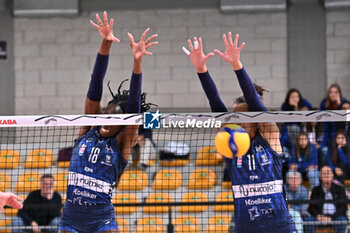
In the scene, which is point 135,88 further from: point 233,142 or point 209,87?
point 233,142

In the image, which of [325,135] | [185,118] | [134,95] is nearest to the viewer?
[134,95]

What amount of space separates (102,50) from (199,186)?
4855mm

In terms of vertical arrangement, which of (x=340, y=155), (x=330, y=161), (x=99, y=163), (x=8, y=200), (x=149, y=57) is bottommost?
(x=330, y=161)

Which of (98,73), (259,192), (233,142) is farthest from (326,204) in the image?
(98,73)

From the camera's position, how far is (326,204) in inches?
332

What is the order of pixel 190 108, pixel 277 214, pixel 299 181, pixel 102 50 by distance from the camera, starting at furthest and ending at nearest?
pixel 190 108 → pixel 299 181 → pixel 102 50 → pixel 277 214

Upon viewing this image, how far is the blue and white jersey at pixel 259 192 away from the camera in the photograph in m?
4.68

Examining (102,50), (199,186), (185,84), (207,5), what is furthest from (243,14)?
(102,50)

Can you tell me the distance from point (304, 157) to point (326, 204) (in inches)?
51.5

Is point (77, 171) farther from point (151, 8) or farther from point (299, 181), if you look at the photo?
point (151, 8)

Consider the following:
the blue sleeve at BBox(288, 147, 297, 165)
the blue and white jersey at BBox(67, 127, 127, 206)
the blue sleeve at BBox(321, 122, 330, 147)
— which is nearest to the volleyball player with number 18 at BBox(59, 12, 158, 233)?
the blue and white jersey at BBox(67, 127, 127, 206)

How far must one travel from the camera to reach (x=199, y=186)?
9438 mm

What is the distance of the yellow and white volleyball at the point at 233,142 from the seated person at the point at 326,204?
4.09 m

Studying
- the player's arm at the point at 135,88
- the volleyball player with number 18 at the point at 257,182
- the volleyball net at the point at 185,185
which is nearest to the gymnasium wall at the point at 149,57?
the volleyball net at the point at 185,185
